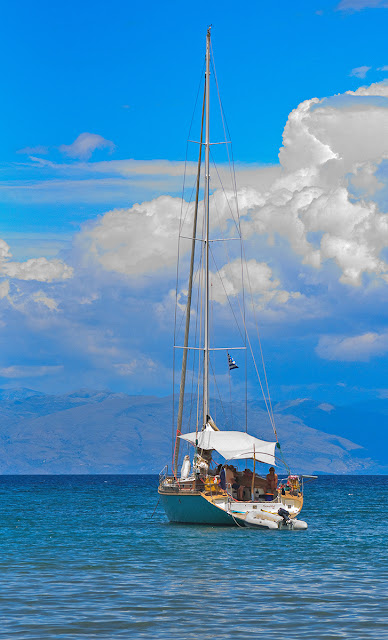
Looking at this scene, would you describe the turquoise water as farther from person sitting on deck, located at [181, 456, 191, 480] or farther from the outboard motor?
person sitting on deck, located at [181, 456, 191, 480]

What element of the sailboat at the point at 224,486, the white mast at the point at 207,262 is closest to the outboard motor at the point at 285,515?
the sailboat at the point at 224,486

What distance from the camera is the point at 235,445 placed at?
5494 centimetres

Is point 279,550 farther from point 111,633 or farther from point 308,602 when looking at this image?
point 111,633

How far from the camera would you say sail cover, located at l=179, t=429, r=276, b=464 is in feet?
177

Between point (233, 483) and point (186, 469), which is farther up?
point (186, 469)

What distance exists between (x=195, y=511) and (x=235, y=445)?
4.81 m

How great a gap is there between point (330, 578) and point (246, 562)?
5366 mm

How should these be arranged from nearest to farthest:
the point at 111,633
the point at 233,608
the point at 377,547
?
the point at 111,633
the point at 233,608
the point at 377,547

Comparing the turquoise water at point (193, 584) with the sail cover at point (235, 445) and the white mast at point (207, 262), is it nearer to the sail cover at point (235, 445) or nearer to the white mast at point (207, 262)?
the sail cover at point (235, 445)

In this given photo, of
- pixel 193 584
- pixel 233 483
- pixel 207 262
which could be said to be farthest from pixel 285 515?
pixel 193 584

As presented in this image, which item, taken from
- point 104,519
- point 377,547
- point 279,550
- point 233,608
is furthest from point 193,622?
point 104,519

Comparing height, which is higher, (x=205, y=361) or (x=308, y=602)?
(x=205, y=361)

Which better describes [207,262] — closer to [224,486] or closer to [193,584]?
[224,486]

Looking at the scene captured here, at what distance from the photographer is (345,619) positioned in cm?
2575
